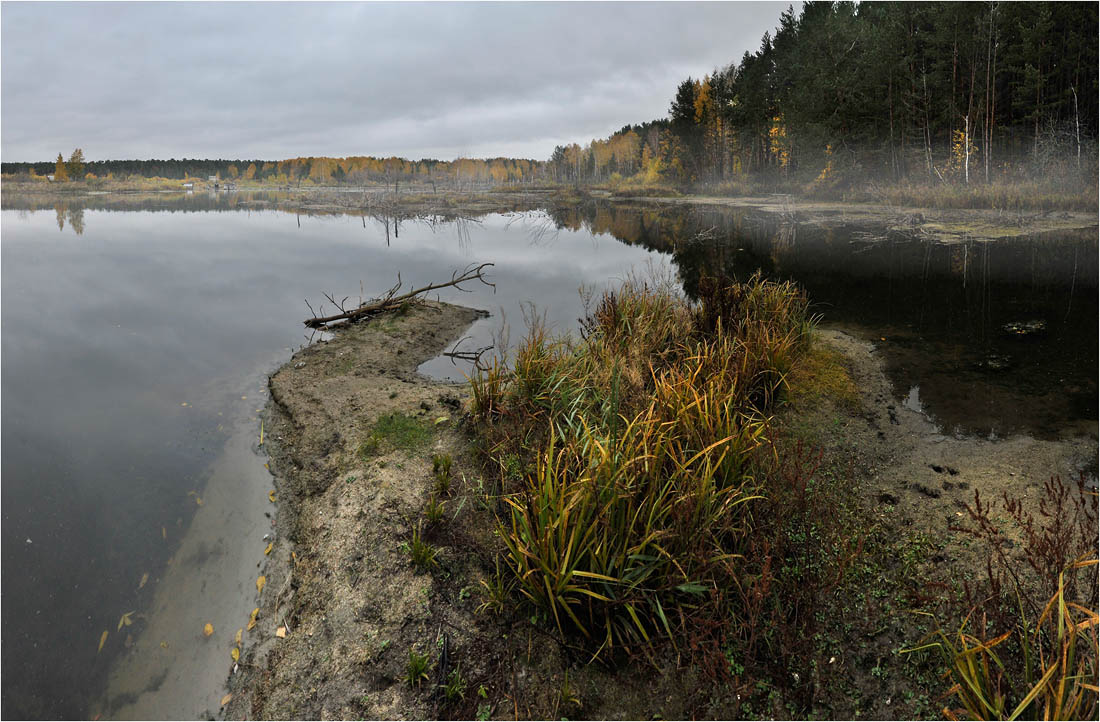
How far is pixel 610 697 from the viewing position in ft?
10.5

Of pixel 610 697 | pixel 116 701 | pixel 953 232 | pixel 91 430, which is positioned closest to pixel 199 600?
pixel 116 701

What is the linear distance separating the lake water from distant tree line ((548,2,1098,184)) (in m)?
15.2

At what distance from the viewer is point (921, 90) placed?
3722 cm

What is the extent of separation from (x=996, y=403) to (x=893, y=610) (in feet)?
16.0

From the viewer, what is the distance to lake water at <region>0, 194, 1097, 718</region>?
4105 mm

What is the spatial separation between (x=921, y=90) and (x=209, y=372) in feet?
140

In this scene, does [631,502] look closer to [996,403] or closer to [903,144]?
[996,403]

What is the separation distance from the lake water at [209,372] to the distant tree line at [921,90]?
15.2 meters

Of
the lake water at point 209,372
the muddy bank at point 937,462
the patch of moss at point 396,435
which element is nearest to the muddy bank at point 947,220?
the lake water at point 209,372

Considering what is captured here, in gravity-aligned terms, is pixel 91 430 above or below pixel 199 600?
above

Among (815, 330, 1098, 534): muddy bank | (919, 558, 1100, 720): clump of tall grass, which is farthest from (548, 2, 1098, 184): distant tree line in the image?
(919, 558, 1100, 720): clump of tall grass

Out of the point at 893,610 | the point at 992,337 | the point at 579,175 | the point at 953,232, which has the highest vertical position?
the point at 579,175

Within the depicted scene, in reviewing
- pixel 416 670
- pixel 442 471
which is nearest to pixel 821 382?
pixel 442 471

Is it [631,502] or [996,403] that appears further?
[996,403]
